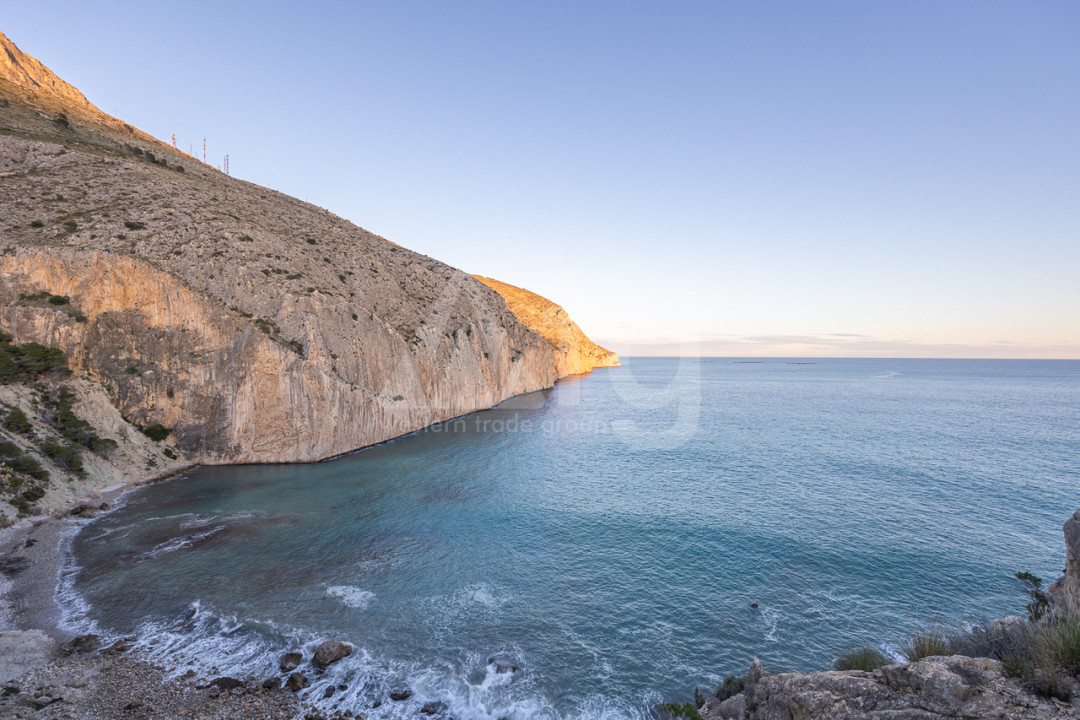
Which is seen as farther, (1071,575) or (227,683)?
(227,683)

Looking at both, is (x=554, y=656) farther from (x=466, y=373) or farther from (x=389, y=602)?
(x=466, y=373)

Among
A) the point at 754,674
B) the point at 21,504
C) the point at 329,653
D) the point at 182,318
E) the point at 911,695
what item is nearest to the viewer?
the point at 911,695

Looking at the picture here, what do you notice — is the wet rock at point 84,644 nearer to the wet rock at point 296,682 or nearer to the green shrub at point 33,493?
the wet rock at point 296,682

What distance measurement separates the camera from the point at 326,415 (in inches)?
1571

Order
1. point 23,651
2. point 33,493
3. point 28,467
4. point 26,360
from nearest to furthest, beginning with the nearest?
point 23,651, point 33,493, point 28,467, point 26,360

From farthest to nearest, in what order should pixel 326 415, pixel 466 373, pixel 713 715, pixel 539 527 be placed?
pixel 466 373
pixel 326 415
pixel 539 527
pixel 713 715

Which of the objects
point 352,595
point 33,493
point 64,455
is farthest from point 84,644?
point 64,455

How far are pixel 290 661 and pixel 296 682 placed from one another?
128cm

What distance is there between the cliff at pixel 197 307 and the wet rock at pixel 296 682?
26.5m

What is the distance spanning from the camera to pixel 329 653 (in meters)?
16.2

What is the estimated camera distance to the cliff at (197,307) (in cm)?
3481

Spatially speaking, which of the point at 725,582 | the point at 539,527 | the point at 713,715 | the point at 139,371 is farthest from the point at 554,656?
the point at 139,371

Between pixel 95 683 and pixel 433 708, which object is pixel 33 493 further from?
pixel 433 708

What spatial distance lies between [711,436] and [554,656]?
43.1 m
